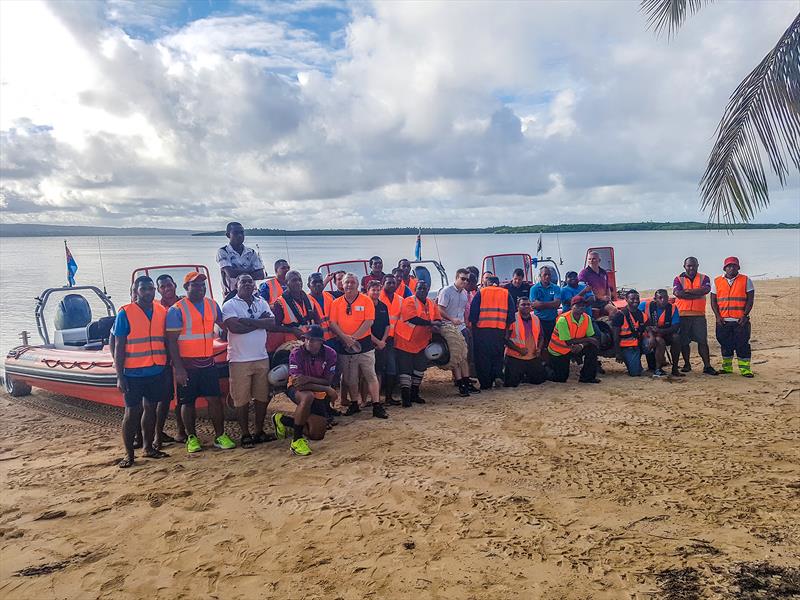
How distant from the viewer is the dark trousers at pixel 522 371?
761cm

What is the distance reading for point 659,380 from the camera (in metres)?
7.60

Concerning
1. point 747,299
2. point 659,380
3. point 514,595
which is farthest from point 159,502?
point 747,299

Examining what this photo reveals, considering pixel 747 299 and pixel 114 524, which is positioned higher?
pixel 747 299

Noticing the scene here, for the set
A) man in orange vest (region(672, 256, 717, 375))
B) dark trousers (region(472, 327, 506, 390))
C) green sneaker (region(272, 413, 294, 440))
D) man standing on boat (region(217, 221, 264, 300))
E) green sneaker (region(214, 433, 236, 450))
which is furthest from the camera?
man in orange vest (region(672, 256, 717, 375))

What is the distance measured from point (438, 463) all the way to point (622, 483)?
4.77 feet

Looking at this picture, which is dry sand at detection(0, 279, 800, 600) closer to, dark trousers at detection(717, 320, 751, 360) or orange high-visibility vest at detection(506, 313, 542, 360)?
orange high-visibility vest at detection(506, 313, 542, 360)

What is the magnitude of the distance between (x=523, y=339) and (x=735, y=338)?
9.53 ft

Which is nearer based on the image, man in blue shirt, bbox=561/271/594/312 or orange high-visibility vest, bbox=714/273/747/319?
orange high-visibility vest, bbox=714/273/747/319

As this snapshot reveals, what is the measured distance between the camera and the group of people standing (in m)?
5.24

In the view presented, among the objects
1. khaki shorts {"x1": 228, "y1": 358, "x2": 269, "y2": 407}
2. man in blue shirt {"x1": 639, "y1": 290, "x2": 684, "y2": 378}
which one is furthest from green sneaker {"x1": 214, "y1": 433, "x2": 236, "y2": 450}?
man in blue shirt {"x1": 639, "y1": 290, "x2": 684, "y2": 378}

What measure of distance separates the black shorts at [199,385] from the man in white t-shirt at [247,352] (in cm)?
17

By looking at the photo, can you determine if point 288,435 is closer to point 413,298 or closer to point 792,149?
point 413,298

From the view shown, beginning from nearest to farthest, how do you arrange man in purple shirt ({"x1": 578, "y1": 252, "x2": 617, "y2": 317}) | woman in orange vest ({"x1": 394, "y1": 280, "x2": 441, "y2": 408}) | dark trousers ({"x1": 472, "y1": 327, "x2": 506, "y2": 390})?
woman in orange vest ({"x1": 394, "y1": 280, "x2": 441, "y2": 408}), dark trousers ({"x1": 472, "y1": 327, "x2": 506, "y2": 390}), man in purple shirt ({"x1": 578, "y1": 252, "x2": 617, "y2": 317})

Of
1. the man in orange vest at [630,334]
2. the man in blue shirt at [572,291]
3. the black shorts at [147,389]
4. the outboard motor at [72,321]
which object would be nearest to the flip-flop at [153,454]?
the black shorts at [147,389]
